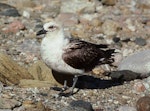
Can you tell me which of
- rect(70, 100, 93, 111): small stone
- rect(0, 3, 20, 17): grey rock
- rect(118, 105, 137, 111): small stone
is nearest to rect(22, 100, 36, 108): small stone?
rect(70, 100, 93, 111): small stone

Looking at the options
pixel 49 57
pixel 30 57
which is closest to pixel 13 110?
pixel 49 57

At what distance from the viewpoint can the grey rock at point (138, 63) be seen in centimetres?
1055

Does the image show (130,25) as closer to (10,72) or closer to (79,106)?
(10,72)

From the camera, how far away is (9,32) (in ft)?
41.9

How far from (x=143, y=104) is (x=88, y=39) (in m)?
4.30

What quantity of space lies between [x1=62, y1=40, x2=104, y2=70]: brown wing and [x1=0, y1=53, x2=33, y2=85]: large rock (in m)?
1.01

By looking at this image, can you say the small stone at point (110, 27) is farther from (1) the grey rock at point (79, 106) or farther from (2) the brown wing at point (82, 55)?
(1) the grey rock at point (79, 106)

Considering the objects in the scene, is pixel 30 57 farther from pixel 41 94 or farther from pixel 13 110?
→ pixel 13 110

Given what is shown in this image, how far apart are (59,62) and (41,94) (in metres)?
0.64

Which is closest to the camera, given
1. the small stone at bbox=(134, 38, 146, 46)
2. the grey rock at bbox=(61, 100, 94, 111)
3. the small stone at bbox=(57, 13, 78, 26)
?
the grey rock at bbox=(61, 100, 94, 111)

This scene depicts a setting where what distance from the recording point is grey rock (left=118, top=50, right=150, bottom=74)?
10.5 metres

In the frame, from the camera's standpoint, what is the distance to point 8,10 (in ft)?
46.5

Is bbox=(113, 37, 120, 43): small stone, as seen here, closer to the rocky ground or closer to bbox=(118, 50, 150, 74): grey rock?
the rocky ground

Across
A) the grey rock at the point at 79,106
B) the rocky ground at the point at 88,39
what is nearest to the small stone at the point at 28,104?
the rocky ground at the point at 88,39
